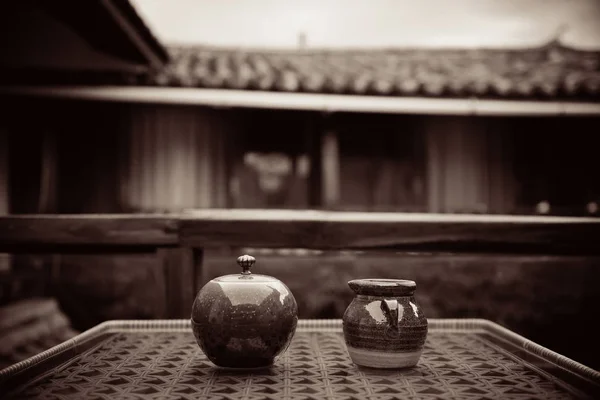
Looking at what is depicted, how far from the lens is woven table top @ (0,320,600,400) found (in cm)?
133

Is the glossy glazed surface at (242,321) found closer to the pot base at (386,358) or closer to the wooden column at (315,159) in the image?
the pot base at (386,358)

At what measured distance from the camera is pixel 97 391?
1.34 metres

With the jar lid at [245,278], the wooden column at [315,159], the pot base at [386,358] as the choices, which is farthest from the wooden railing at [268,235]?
the wooden column at [315,159]

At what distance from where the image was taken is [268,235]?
2891 millimetres

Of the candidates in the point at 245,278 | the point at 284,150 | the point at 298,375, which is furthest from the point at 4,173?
the point at 298,375

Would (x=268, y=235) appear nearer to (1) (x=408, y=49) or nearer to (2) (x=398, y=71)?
(2) (x=398, y=71)

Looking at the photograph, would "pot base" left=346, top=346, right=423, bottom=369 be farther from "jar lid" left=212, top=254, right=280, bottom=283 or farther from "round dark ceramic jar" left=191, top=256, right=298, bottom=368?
"jar lid" left=212, top=254, right=280, bottom=283

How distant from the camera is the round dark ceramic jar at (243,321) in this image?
144cm

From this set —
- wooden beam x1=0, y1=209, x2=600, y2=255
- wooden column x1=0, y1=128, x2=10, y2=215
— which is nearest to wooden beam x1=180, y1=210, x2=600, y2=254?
wooden beam x1=0, y1=209, x2=600, y2=255

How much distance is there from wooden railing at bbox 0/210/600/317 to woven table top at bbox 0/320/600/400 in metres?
0.97

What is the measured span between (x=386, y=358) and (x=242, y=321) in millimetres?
399

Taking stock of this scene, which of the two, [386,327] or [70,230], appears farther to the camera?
[70,230]

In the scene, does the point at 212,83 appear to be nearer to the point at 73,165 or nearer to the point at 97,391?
the point at 73,165

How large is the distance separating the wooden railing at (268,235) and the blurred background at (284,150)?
58.2 inches
